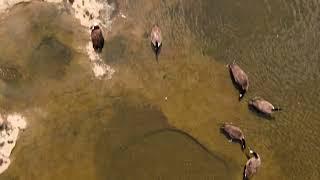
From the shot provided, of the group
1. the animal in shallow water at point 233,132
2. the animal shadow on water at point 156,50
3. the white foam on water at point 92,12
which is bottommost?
the animal in shallow water at point 233,132

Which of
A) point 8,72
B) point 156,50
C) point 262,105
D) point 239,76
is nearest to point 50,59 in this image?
point 8,72

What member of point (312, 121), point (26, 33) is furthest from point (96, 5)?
point (312, 121)

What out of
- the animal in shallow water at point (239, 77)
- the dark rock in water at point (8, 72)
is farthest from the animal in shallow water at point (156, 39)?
the dark rock in water at point (8, 72)

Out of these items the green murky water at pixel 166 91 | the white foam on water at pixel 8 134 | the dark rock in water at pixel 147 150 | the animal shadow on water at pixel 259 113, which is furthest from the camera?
the animal shadow on water at pixel 259 113

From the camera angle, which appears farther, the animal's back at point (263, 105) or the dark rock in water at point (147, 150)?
the animal's back at point (263, 105)

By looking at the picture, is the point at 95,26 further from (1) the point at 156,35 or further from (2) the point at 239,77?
(2) the point at 239,77

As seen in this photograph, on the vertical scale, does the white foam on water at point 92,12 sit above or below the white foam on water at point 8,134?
above

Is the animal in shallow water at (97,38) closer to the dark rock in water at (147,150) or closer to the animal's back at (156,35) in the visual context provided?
the animal's back at (156,35)

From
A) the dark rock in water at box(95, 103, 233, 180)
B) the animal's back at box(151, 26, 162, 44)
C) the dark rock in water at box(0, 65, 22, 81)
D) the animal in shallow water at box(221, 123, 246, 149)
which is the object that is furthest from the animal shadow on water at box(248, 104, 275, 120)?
the dark rock in water at box(0, 65, 22, 81)
